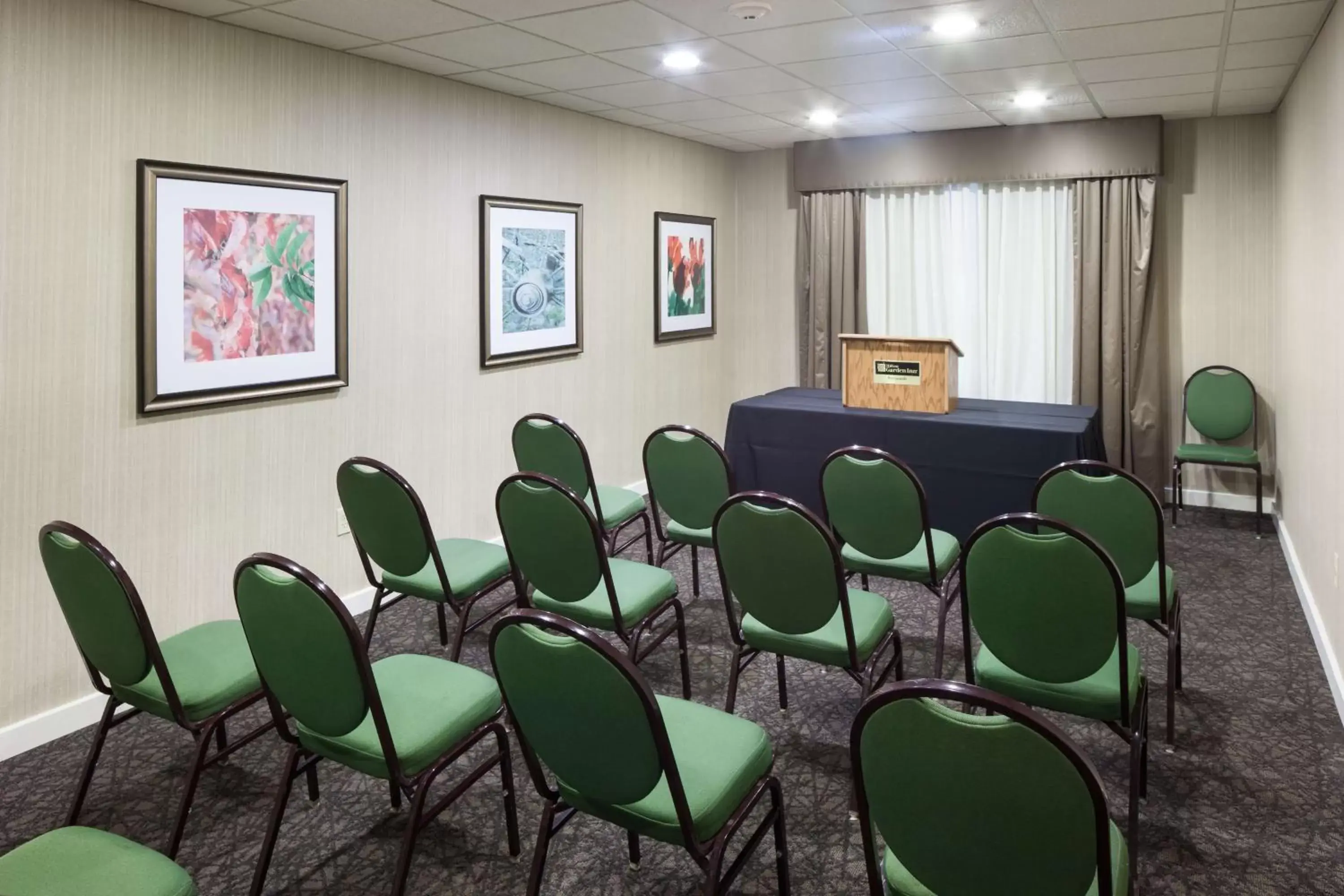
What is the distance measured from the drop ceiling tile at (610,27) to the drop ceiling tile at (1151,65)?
207 cm

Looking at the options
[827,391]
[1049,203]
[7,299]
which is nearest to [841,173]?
[1049,203]

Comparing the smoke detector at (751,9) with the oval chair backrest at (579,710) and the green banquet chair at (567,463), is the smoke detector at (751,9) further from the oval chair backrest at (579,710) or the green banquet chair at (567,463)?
the oval chair backrest at (579,710)

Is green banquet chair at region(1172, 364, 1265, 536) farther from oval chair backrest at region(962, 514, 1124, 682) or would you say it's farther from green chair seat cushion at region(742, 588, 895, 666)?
oval chair backrest at region(962, 514, 1124, 682)

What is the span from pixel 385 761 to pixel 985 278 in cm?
587

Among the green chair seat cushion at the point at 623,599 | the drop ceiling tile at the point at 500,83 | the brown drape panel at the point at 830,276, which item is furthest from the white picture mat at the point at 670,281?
Result: the green chair seat cushion at the point at 623,599

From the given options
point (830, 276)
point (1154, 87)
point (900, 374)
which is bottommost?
point (900, 374)

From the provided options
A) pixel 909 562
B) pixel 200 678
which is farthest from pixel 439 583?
pixel 909 562

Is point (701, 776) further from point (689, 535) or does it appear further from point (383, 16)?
point (383, 16)

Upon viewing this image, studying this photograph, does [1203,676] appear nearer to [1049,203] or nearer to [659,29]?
[659,29]

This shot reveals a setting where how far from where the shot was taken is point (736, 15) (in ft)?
11.6

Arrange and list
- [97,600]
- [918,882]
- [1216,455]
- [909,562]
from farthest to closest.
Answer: [1216,455] → [909,562] → [97,600] → [918,882]

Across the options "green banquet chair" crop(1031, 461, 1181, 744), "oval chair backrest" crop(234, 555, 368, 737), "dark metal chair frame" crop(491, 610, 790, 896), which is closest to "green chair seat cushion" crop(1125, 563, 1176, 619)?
"green banquet chair" crop(1031, 461, 1181, 744)

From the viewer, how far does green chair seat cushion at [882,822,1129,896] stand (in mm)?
1637

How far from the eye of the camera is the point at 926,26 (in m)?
3.72
